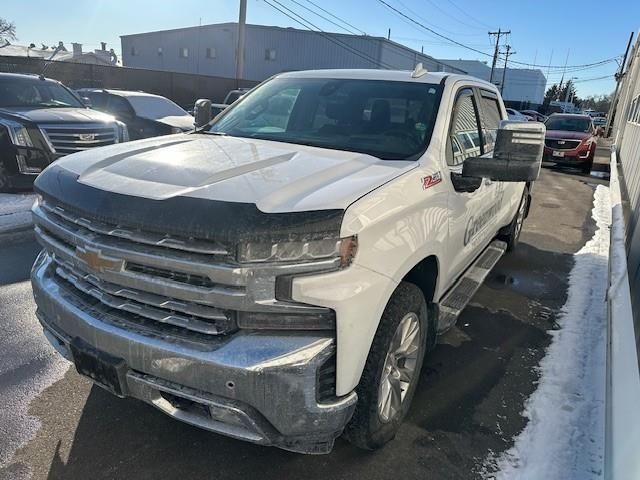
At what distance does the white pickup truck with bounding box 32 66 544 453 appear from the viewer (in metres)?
1.98

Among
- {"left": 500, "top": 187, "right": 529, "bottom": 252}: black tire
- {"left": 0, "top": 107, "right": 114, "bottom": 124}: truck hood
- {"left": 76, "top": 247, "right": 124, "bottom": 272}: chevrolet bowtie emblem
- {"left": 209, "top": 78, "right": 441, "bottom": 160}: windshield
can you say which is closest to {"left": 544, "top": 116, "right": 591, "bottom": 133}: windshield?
{"left": 500, "top": 187, "right": 529, "bottom": 252}: black tire

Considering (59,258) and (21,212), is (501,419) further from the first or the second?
(21,212)

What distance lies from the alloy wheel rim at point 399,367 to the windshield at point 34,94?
873 cm

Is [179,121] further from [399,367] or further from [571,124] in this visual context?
[571,124]

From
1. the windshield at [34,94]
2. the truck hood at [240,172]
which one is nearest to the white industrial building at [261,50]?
the windshield at [34,94]

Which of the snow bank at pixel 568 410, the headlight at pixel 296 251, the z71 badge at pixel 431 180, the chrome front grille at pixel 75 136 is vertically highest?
the z71 badge at pixel 431 180

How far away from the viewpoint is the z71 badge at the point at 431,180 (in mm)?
2758

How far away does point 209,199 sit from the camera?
2.07m

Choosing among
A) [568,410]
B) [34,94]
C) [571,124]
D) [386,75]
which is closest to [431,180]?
[386,75]

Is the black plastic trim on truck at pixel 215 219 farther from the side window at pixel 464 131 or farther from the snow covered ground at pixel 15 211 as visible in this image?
the snow covered ground at pixel 15 211

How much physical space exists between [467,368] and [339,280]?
2039 millimetres

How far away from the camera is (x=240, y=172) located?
2.45 metres

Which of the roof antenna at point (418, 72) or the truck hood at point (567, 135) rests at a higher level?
the roof antenna at point (418, 72)

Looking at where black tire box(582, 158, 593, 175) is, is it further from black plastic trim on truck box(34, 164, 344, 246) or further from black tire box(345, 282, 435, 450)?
black plastic trim on truck box(34, 164, 344, 246)
